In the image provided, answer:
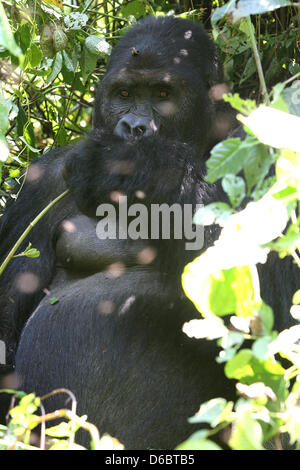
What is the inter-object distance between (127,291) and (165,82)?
1004mm

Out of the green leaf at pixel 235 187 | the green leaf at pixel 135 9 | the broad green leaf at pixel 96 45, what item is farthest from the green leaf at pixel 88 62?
the green leaf at pixel 235 187

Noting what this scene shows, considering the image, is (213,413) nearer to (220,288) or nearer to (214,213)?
(220,288)

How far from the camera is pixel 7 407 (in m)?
2.89

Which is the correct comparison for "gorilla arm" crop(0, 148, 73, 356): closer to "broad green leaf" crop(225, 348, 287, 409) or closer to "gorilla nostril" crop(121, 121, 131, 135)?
"gorilla nostril" crop(121, 121, 131, 135)

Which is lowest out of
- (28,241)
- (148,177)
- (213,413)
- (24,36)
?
(28,241)

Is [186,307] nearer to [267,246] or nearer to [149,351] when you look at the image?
[149,351]

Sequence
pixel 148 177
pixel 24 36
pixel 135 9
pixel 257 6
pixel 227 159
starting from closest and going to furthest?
1. pixel 227 159
2. pixel 257 6
3. pixel 148 177
4. pixel 24 36
5. pixel 135 9

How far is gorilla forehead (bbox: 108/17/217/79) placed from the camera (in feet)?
10.3

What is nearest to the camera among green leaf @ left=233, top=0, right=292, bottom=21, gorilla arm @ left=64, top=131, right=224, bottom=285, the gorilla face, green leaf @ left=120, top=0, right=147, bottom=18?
green leaf @ left=233, top=0, right=292, bottom=21

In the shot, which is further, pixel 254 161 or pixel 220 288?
pixel 254 161

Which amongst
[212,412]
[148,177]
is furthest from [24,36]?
[212,412]

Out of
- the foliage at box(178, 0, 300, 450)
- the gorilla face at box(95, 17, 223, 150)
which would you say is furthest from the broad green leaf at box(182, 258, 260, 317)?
the gorilla face at box(95, 17, 223, 150)

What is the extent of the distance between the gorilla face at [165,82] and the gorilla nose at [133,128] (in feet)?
0.13

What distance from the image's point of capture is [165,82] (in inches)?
122
